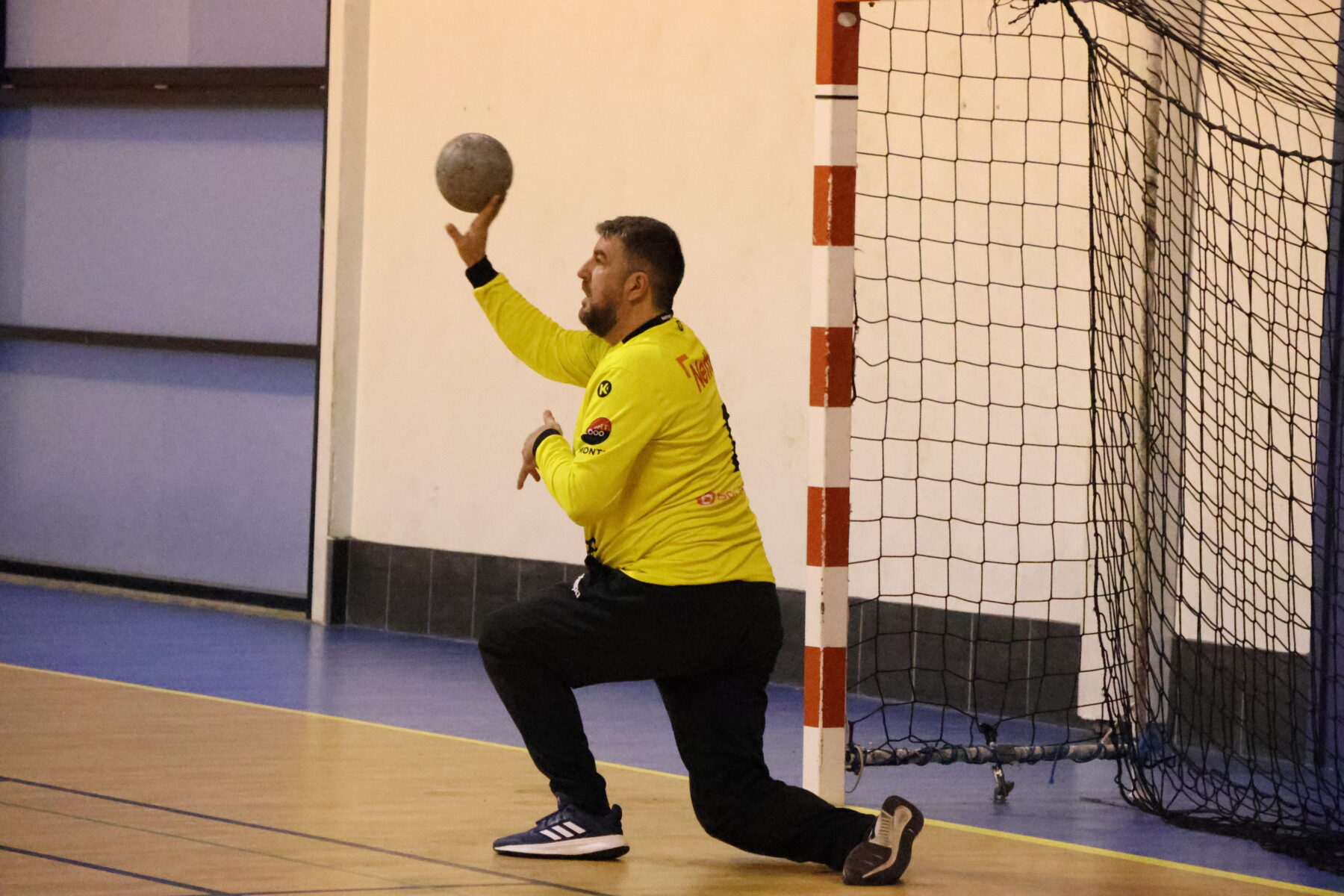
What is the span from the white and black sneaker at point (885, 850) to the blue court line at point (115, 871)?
155cm

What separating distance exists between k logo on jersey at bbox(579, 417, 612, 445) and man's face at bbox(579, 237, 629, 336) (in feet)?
1.18

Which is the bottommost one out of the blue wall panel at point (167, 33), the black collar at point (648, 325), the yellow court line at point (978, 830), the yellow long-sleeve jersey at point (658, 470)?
the yellow court line at point (978, 830)

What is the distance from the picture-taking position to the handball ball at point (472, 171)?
17.6 ft

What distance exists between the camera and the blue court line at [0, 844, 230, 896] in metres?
4.53

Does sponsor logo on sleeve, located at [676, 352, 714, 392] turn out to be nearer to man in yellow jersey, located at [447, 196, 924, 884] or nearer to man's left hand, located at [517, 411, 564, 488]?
man in yellow jersey, located at [447, 196, 924, 884]

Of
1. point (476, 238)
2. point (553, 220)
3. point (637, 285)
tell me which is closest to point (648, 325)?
point (637, 285)

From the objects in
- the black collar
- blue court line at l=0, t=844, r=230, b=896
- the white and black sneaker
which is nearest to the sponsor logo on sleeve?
the black collar

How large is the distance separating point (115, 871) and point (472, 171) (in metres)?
2.10

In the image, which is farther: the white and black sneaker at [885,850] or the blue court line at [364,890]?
the white and black sneaker at [885,850]

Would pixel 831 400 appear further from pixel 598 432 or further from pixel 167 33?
pixel 167 33

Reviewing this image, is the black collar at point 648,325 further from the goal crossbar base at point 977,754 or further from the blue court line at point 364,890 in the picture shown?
the goal crossbar base at point 977,754

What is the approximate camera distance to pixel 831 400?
18.9 feet

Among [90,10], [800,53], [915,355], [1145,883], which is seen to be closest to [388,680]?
[915,355]

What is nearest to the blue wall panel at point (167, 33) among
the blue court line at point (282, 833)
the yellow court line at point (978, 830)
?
the yellow court line at point (978, 830)
